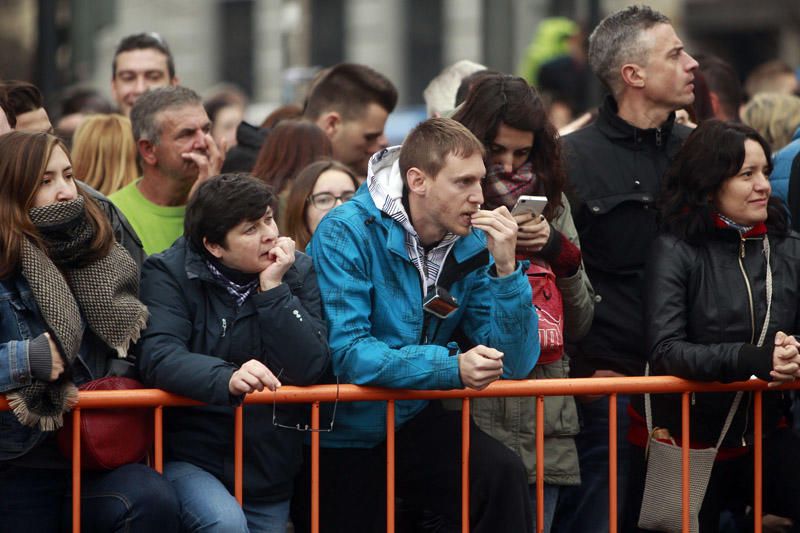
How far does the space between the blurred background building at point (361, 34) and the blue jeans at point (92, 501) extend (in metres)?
19.6

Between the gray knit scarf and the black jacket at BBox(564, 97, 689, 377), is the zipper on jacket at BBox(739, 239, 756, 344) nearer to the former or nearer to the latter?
the black jacket at BBox(564, 97, 689, 377)

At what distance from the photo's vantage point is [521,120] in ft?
18.6

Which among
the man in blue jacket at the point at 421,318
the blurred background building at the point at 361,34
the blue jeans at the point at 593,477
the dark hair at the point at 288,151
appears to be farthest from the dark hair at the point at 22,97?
the blurred background building at the point at 361,34

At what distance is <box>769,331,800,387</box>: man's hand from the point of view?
5.21 metres

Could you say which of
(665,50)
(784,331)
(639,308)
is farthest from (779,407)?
(665,50)

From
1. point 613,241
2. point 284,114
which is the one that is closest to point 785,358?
point 613,241

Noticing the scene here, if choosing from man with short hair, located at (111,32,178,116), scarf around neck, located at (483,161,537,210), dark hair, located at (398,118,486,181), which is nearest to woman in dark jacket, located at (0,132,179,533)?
dark hair, located at (398,118,486,181)

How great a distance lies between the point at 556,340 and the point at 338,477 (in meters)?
0.95

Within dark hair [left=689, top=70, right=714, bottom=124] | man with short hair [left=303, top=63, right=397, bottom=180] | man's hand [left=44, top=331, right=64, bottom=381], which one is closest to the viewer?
man's hand [left=44, top=331, right=64, bottom=381]

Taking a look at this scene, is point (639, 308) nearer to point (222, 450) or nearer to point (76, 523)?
point (222, 450)

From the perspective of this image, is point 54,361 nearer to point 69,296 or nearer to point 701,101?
point 69,296

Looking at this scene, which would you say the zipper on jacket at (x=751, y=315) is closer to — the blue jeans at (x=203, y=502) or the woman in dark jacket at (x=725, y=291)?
the woman in dark jacket at (x=725, y=291)

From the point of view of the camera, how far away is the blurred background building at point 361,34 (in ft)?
91.4

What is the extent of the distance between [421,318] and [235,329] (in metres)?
0.65
